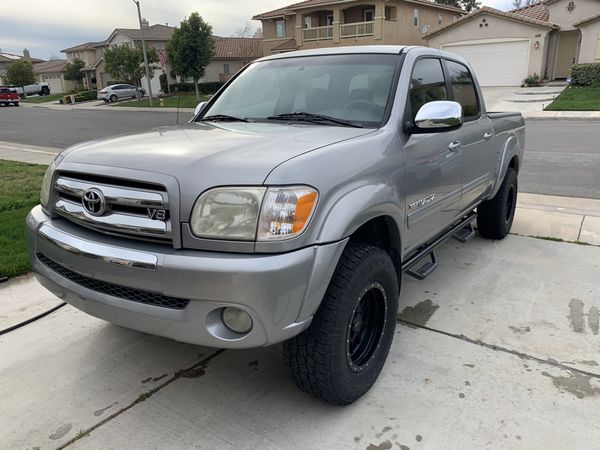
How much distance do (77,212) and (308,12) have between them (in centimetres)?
3770

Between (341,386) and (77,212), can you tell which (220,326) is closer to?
(341,386)

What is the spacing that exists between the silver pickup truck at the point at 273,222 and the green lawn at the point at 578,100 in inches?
719

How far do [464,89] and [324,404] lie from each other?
2959 mm

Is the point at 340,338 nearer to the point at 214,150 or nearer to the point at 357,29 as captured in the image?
the point at 214,150

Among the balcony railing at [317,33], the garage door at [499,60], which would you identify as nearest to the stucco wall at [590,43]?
the garage door at [499,60]

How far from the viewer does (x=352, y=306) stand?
240 centimetres

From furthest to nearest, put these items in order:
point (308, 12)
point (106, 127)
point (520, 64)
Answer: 1. point (308, 12)
2. point (520, 64)
3. point (106, 127)

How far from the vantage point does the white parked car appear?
144 ft

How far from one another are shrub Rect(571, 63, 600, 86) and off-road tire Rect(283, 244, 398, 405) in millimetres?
26506

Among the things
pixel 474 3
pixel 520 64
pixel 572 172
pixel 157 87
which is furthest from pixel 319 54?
pixel 474 3

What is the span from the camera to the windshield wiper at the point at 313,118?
3.03 metres

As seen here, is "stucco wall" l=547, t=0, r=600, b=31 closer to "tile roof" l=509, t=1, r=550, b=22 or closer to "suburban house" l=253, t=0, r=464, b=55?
"tile roof" l=509, t=1, r=550, b=22

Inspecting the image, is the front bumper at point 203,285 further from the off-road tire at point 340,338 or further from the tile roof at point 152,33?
the tile roof at point 152,33

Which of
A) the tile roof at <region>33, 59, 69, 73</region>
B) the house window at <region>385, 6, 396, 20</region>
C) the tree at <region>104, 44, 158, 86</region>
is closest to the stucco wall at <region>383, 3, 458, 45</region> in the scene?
the house window at <region>385, 6, 396, 20</region>
